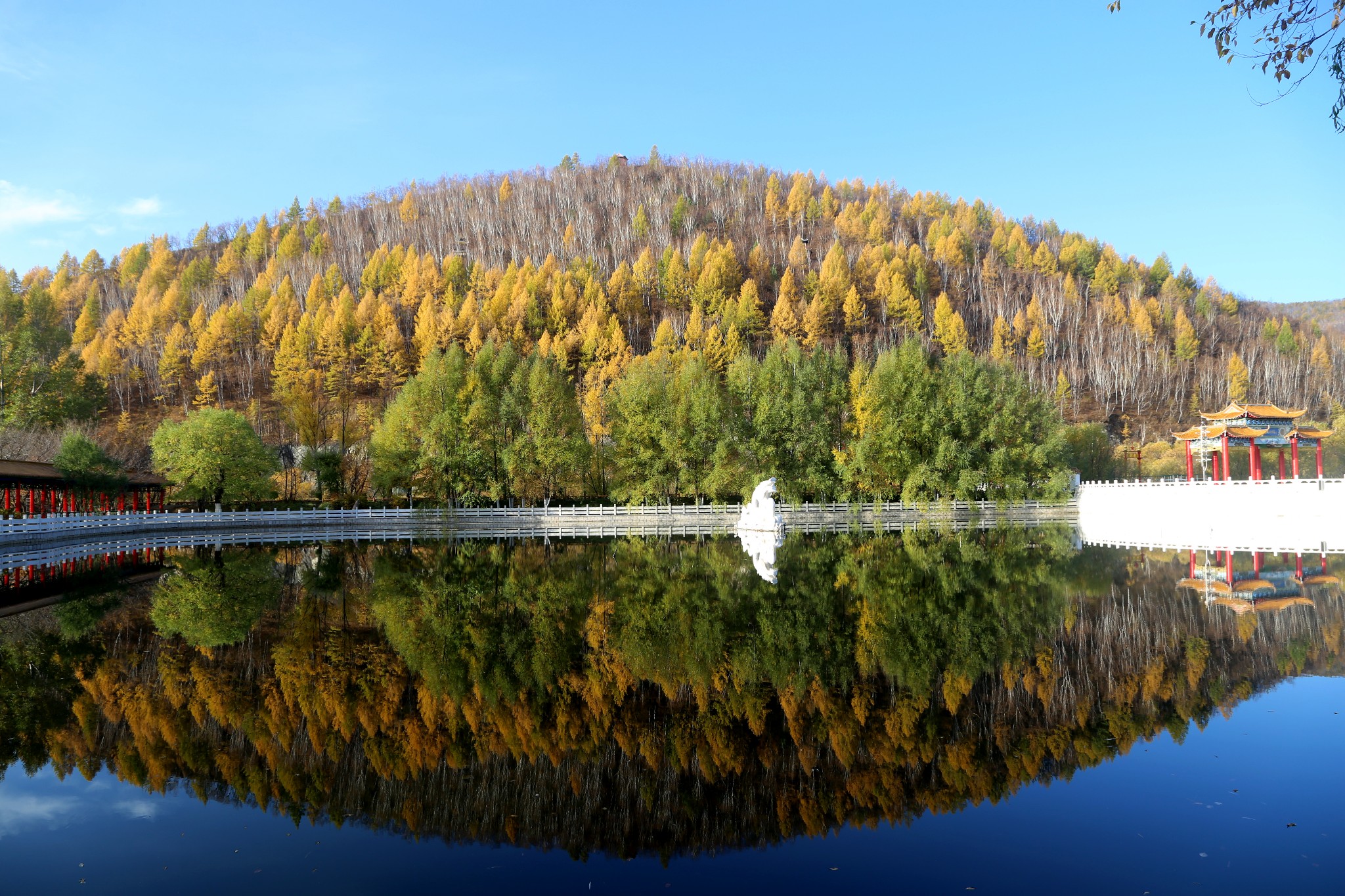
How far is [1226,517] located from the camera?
124 feet

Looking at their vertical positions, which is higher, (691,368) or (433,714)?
(691,368)

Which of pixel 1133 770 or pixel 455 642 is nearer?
pixel 1133 770

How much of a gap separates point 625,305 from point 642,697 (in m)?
88.1

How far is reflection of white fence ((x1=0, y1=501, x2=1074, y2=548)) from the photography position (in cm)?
4138

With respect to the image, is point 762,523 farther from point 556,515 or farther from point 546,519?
point 546,519

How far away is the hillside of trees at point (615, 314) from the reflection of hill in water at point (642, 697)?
116 feet

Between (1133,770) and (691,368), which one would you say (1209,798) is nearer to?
(1133,770)

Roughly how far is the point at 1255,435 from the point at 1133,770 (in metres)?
43.6

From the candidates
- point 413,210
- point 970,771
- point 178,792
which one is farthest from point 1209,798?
point 413,210

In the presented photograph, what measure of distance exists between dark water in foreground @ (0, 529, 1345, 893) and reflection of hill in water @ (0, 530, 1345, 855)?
0.05 metres

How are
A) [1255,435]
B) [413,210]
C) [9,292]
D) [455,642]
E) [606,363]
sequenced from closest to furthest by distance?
[455,642]
[1255,435]
[9,292]
[606,363]
[413,210]

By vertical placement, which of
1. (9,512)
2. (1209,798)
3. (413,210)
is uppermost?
(413,210)

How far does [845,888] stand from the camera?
19.5 ft

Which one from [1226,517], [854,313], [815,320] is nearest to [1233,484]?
[1226,517]
